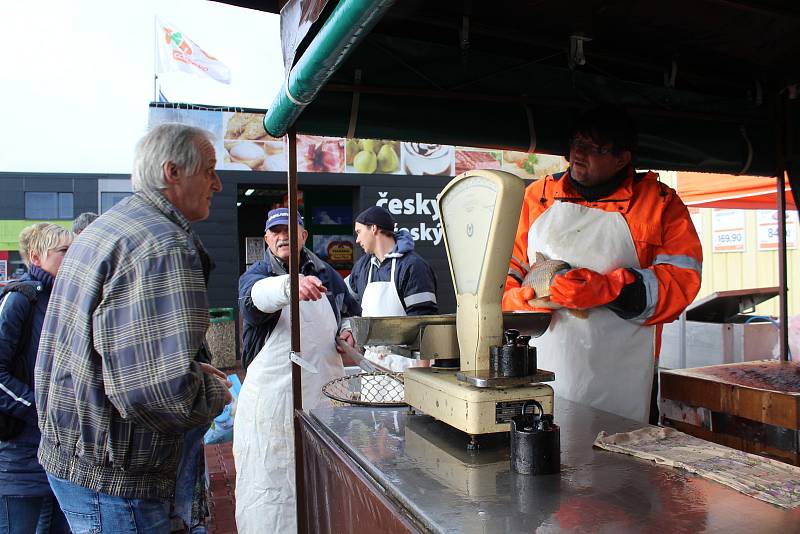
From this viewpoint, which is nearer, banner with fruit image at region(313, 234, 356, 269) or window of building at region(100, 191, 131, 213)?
window of building at region(100, 191, 131, 213)

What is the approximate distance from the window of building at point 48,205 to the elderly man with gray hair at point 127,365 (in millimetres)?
9463

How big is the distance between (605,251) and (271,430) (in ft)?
5.54

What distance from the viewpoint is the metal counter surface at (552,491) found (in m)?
0.92

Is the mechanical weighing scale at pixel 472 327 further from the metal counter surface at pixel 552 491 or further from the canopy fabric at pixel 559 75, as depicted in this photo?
the canopy fabric at pixel 559 75

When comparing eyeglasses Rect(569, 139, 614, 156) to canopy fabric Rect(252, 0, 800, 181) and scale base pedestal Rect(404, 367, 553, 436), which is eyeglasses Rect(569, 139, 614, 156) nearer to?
canopy fabric Rect(252, 0, 800, 181)

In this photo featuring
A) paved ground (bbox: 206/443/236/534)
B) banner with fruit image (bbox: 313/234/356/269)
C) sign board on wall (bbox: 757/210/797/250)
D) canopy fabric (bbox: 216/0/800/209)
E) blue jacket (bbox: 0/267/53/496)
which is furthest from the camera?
banner with fruit image (bbox: 313/234/356/269)

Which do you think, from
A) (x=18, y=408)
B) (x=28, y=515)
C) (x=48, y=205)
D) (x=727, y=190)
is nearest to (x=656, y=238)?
(x=18, y=408)

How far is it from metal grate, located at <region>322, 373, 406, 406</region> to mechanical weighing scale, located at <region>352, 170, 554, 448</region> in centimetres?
39

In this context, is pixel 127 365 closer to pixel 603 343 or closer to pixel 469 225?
pixel 469 225

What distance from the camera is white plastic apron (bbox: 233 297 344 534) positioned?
2.68m

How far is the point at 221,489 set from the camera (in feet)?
14.0

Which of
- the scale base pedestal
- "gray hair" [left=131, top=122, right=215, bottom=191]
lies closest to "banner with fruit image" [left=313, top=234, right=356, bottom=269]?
"gray hair" [left=131, top=122, right=215, bottom=191]

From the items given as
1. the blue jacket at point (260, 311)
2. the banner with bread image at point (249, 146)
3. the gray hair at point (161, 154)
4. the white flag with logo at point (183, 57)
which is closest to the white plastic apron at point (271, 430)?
the blue jacket at point (260, 311)

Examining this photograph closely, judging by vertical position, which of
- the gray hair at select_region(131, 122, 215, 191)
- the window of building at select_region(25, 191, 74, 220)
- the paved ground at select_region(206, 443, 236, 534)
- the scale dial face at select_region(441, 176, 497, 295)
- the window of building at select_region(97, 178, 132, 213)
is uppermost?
the window of building at select_region(97, 178, 132, 213)
